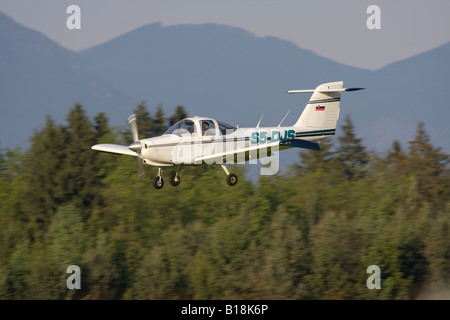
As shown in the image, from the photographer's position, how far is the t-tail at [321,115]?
19359 millimetres

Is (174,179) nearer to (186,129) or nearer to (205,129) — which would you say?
(186,129)

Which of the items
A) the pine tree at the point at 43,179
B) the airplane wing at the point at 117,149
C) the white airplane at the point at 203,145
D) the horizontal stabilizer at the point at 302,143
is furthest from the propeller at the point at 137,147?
the pine tree at the point at 43,179

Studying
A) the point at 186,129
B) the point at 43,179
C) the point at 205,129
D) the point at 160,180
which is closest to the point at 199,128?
the point at 205,129

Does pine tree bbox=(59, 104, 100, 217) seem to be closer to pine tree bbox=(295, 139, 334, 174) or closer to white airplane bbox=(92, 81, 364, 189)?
pine tree bbox=(295, 139, 334, 174)

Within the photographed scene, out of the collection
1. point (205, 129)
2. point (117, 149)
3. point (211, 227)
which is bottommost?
point (211, 227)

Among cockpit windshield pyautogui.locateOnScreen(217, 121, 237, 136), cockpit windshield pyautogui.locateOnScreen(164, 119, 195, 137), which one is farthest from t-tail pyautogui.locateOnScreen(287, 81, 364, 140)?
cockpit windshield pyautogui.locateOnScreen(164, 119, 195, 137)

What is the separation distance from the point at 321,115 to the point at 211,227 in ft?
66.5

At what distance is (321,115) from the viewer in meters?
19.5

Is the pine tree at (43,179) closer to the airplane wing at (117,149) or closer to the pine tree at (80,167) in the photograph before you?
the pine tree at (80,167)

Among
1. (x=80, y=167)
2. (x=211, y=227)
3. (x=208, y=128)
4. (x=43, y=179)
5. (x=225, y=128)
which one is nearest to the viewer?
(x=208, y=128)
